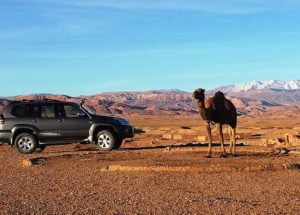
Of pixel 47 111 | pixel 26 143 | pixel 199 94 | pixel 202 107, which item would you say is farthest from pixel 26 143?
pixel 199 94

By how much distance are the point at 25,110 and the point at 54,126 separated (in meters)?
1.27

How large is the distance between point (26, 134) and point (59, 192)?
10013 mm

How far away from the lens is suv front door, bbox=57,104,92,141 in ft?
69.5

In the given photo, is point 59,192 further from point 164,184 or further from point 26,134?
point 26,134

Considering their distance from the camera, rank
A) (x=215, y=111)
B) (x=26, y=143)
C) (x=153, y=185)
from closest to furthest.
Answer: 1. (x=153, y=185)
2. (x=215, y=111)
3. (x=26, y=143)

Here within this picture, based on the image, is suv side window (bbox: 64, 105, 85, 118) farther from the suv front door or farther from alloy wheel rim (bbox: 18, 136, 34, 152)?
alloy wheel rim (bbox: 18, 136, 34, 152)

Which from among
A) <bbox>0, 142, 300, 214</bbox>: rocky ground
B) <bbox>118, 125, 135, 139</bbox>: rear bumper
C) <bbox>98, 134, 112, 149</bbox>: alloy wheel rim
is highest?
<bbox>118, 125, 135, 139</bbox>: rear bumper

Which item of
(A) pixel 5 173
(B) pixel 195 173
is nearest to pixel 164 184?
(B) pixel 195 173

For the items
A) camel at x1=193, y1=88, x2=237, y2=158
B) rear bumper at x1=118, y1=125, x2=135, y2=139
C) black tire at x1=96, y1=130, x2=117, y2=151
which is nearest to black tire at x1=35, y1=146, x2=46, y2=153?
black tire at x1=96, y1=130, x2=117, y2=151

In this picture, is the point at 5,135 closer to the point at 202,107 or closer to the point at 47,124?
the point at 47,124

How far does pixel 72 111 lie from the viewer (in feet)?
70.6

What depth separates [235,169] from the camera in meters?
14.1

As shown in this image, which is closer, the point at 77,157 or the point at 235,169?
the point at 235,169

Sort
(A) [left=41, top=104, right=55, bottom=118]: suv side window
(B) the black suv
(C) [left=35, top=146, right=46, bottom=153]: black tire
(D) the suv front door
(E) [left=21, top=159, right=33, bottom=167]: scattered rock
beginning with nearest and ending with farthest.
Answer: (E) [left=21, top=159, right=33, bottom=167]: scattered rock < (B) the black suv < (D) the suv front door < (A) [left=41, top=104, right=55, bottom=118]: suv side window < (C) [left=35, top=146, right=46, bottom=153]: black tire
